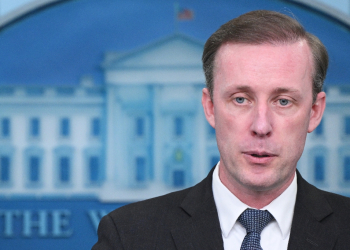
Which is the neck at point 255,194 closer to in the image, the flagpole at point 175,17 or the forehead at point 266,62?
the forehead at point 266,62

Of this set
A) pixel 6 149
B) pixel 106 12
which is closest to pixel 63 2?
pixel 106 12

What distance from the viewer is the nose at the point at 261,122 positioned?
1496mm

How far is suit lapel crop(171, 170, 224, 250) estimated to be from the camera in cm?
162

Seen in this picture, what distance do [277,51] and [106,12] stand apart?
1.75 m

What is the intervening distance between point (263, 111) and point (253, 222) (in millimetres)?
426

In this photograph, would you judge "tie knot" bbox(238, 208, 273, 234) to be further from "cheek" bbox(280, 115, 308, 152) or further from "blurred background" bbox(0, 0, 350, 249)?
"blurred background" bbox(0, 0, 350, 249)

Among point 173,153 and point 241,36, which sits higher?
point 241,36

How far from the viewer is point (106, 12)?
3.00 m

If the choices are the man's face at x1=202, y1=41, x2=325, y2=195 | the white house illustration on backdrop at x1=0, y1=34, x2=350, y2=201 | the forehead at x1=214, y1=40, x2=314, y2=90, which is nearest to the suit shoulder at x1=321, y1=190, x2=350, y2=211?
the man's face at x1=202, y1=41, x2=325, y2=195

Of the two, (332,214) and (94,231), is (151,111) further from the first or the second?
(332,214)

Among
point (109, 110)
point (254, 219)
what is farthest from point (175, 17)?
point (254, 219)

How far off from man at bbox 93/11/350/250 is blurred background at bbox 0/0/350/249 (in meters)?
1.17

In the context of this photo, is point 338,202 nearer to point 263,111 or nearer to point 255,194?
point 255,194

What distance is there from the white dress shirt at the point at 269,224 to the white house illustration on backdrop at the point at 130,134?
4.19 feet
